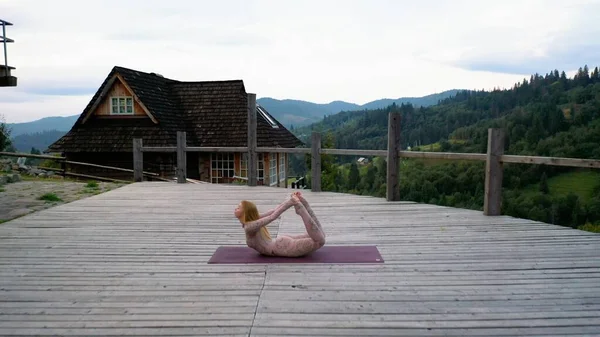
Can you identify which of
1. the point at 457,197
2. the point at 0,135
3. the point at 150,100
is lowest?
the point at 457,197

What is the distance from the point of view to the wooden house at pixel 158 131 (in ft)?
58.8

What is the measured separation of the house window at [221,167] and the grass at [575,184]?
1069 cm

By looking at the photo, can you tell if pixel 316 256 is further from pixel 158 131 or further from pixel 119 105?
pixel 119 105

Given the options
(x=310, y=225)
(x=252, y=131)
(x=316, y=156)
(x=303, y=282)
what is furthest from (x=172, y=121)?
(x=303, y=282)

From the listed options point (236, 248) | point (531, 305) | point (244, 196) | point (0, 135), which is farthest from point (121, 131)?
point (531, 305)

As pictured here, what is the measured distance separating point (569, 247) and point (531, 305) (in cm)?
200

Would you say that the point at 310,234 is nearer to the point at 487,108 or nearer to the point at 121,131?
the point at 121,131

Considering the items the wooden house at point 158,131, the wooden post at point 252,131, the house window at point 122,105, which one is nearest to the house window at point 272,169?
the wooden house at point 158,131

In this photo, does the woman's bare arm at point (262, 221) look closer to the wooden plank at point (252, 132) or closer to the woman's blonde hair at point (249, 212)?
the woman's blonde hair at point (249, 212)

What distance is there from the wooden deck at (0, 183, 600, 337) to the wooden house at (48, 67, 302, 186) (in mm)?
11732

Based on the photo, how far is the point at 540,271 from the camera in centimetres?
410

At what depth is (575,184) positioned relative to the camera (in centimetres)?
1366

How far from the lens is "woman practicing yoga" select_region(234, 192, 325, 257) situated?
14.4ft

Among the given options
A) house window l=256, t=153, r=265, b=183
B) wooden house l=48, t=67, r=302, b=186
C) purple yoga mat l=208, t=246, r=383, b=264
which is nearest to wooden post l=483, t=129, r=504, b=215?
purple yoga mat l=208, t=246, r=383, b=264
